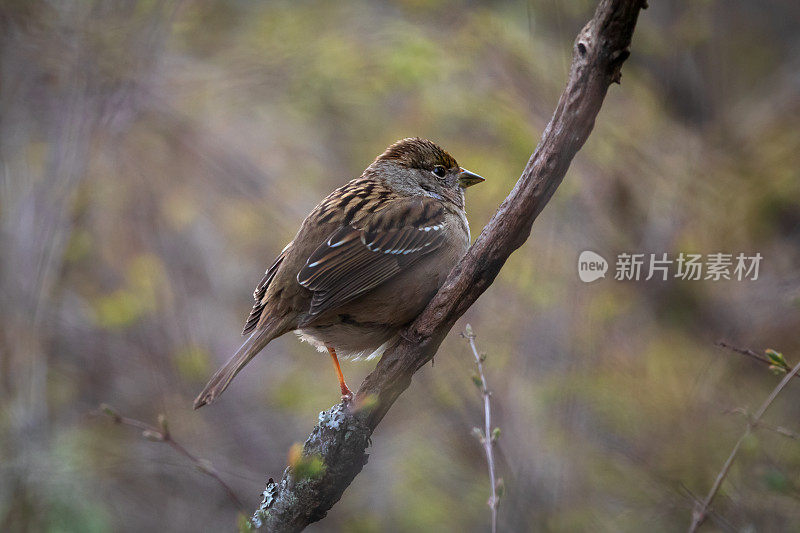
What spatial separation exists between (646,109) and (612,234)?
109cm

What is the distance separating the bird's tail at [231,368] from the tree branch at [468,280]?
429 millimetres

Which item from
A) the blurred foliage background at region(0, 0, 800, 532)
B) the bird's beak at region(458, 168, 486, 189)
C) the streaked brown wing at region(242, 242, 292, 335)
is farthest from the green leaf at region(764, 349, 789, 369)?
the streaked brown wing at region(242, 242, 292, 335)

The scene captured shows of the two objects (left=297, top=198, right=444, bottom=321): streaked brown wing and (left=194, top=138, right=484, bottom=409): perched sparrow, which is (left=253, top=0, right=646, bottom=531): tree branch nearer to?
(left=194, top=138, right=484, bottom=409): perched sparrow

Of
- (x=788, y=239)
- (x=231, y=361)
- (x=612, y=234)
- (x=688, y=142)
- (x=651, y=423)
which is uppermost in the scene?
(x=688, y=142)

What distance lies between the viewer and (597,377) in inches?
214

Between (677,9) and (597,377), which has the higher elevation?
(677,9)

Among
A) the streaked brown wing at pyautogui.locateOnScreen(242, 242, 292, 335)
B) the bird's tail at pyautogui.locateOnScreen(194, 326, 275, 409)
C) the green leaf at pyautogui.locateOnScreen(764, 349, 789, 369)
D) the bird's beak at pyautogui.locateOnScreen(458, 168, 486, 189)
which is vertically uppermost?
the bird's beak at pyautogui.locateOnScreen(458, 168, 486, 189)

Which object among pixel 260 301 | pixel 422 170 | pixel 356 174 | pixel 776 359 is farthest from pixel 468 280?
pixel 356 174

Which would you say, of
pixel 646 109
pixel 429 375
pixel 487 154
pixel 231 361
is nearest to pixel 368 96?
pixel 487 154

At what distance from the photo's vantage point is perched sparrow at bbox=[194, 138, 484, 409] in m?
3.36

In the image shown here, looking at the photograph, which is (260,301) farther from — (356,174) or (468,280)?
(356,174)

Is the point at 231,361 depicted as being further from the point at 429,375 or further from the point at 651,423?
the point at 651,423

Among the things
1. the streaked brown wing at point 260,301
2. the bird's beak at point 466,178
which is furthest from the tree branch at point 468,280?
the bird's beak at point 466,178

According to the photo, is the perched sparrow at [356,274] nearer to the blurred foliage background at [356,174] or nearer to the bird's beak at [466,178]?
the bird's beak at [466,178]
